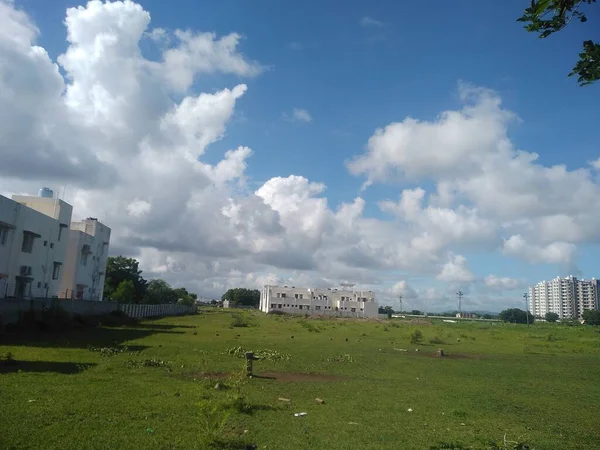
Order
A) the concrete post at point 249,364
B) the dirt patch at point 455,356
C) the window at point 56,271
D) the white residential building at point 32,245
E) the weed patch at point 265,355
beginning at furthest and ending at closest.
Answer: the window at point 56,271 → the white residential building at point 32,245 → the dirt patch at point 455,356 → the weed patch at point 265,355 → the concrete post at point 249,364

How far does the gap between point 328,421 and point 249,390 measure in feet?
13.3

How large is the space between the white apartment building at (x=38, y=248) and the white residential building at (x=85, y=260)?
11 cm

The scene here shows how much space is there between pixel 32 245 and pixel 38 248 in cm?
140

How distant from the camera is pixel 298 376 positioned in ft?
60.0

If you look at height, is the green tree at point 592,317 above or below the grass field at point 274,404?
above

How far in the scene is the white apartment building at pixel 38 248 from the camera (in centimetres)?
4009

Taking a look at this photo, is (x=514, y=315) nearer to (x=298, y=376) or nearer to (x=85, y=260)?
(x=85, y=260)

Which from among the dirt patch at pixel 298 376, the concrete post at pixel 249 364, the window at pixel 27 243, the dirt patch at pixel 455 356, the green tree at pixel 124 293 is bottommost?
the dirt patch at pixel 455 356

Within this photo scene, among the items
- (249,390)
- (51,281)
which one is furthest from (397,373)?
→ (51,281)

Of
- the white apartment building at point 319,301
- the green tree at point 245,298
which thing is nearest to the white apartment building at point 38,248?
the white apartment building at point 319,301

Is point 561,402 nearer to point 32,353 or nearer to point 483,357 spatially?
point 483,357

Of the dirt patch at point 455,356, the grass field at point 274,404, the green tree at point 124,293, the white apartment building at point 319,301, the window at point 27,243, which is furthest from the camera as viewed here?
the white apartment building at point 319,301

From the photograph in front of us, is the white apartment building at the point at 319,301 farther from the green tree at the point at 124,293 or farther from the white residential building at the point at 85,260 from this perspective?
the white residential building at the point at 85,260

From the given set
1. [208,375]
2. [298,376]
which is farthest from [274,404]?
[298,376]
